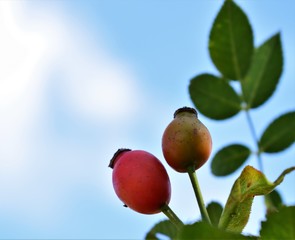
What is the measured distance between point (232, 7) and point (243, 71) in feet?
1.42

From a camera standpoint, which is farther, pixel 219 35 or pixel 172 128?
pixel 219 35

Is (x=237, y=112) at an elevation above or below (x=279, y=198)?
above

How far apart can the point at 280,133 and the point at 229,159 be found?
35 cm

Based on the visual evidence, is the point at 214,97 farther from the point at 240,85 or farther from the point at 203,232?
the point at 203,232

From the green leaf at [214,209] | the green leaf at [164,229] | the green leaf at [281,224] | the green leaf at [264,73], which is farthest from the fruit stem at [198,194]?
the green leaf at [264,73]

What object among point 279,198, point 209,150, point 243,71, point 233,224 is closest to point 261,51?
point 243,71

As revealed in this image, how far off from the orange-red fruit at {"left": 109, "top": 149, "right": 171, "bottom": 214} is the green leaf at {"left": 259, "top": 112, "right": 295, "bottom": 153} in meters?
1.32

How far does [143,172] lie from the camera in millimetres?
1842

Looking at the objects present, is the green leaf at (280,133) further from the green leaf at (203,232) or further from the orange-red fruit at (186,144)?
the green leaf at (203,232)

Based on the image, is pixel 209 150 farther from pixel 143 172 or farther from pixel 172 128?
pixel 143 172

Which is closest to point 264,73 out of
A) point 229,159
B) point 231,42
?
point 231,42

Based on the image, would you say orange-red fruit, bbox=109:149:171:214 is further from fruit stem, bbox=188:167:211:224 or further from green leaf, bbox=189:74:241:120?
green leaf, bbox=189:74:241:120

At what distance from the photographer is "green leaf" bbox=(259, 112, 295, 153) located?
302cm

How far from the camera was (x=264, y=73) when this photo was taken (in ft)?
9.73
